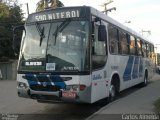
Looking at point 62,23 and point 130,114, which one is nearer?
point 130,114

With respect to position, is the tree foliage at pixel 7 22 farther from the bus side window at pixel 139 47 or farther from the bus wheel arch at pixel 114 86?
the bus wheel arch at pixel 114 86

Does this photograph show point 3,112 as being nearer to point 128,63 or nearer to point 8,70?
point 128,63

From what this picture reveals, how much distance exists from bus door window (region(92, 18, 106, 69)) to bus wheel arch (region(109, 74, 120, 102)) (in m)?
1.42

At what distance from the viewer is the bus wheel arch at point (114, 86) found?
1191cm

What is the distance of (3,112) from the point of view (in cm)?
1112

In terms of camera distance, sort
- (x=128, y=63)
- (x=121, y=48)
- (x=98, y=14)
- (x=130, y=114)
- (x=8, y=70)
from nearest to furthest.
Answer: (x=130, y=114) → (x=98, y=14) → (x=121, y=48) → (x=128, y=63) → (x=8, y=70)

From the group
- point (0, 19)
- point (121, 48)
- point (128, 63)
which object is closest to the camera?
point (121, 48)

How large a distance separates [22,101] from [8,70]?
18.9 metres

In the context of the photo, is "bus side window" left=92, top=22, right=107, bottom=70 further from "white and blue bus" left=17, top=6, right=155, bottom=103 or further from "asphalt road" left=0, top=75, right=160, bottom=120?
"asphalt road" left=0, top=75, right=160, bottom=120

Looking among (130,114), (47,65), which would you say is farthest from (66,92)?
(130,114)

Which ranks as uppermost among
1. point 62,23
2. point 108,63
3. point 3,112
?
point 62,23

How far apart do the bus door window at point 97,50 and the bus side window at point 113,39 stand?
3.00 feet

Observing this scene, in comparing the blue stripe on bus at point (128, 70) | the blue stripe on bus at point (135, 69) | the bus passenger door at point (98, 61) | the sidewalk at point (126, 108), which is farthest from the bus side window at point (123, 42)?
the bus passenger door at point (98, 61)

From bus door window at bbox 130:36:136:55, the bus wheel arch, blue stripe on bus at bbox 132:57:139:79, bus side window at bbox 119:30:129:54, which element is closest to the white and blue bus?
the bus wheel arch
